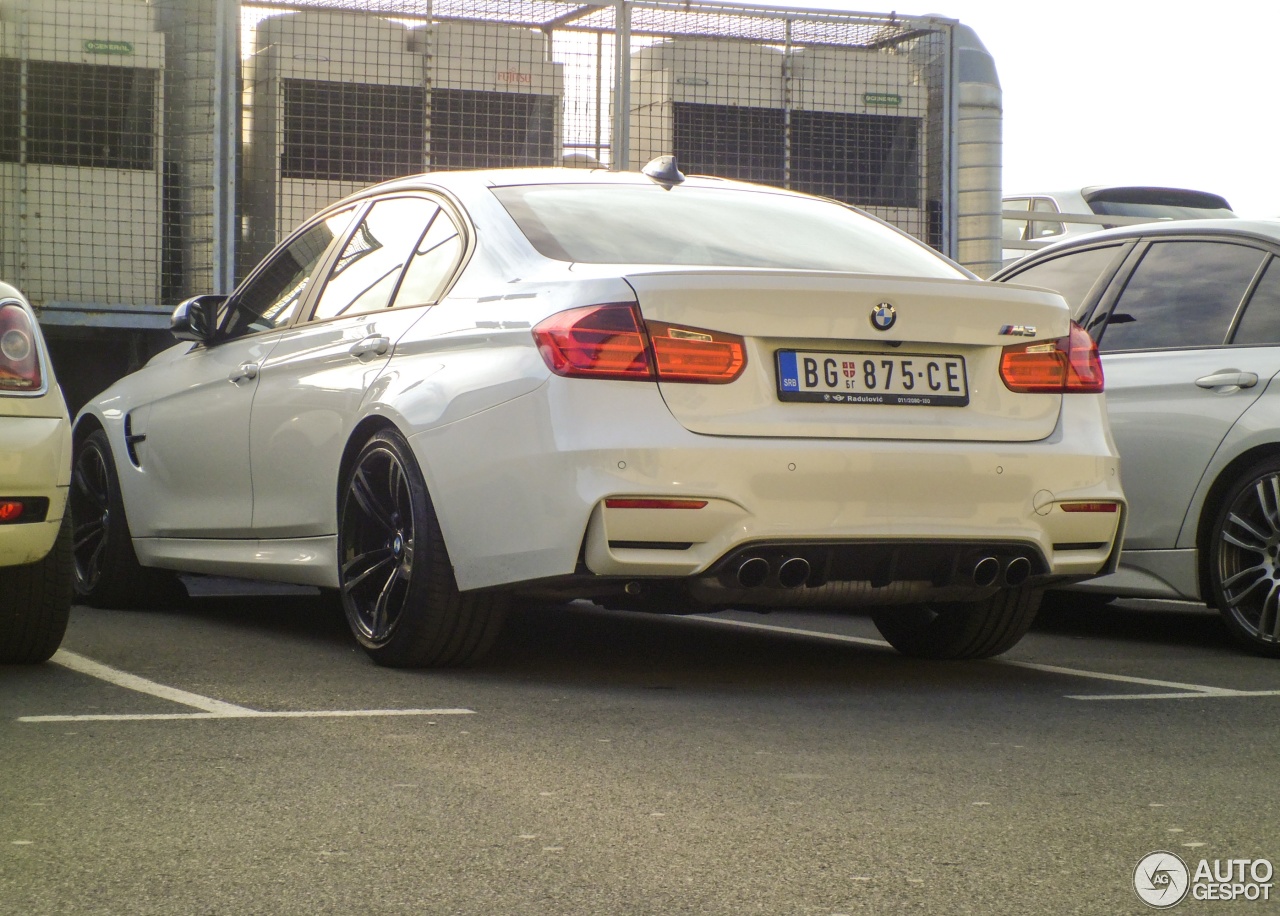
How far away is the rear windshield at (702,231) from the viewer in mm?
5191

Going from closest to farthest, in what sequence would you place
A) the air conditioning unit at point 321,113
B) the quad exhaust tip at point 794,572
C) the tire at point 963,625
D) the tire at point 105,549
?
the quad exhaust tip at point 794,572 < the tire at point 963,625 < the tire at point 105,549 < the air conditioning unit at point 321,113

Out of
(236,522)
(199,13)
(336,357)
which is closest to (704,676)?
(336,357)

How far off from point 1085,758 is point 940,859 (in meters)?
1.06

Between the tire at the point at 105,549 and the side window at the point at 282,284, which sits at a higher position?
the side window at the point at 282,284

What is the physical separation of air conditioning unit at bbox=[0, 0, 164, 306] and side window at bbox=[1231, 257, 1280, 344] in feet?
19.9

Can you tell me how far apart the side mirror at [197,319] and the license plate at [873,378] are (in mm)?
2855

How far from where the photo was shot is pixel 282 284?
6.62 meters

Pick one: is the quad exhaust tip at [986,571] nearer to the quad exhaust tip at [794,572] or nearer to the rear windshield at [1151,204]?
the quad exhaust tip at [794,572]

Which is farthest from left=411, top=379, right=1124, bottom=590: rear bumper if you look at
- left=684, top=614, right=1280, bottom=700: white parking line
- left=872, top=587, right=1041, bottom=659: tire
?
left=872, top=587, right=1041, bottom=659: tire

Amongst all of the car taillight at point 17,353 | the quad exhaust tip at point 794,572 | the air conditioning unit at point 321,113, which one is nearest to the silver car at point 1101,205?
the air conditioning unit at point 321,113

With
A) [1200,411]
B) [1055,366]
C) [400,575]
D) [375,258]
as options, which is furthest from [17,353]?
[1200,411]

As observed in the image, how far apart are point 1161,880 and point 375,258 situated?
12.2 feet

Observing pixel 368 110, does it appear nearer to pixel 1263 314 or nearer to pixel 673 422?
pixel 1263 314

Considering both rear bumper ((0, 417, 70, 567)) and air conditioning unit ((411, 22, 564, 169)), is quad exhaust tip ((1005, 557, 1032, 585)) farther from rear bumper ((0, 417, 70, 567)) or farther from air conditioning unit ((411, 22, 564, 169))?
air conditioning unit ((411, 22, 564, 169))
